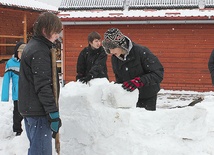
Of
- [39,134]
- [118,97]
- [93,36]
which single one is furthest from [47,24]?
[93,36]

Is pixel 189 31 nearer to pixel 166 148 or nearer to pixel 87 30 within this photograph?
→ pixel 87 30

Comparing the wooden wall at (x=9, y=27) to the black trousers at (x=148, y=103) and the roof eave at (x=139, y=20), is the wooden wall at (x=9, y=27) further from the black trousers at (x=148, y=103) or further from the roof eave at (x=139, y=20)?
the black trousers at (x=148, y=103)

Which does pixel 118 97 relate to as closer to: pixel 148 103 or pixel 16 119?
pixel 148 103

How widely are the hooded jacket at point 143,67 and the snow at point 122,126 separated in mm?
218

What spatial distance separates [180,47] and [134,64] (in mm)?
8427

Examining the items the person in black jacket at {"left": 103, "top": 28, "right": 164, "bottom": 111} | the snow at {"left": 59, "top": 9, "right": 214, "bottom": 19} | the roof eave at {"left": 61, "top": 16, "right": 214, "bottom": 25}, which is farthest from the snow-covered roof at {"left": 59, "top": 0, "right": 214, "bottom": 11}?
the person in black jacket at {"left": 103, "top": 28, "right": 164, "bottom": 111}

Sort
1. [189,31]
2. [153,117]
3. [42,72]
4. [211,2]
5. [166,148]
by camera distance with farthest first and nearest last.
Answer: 1. [211,2]
2. [189,31]
3. [153,117]
4. [166,148]
5. [42,72]

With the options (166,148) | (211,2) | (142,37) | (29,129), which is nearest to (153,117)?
(166,148)

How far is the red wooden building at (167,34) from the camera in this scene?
1130cm

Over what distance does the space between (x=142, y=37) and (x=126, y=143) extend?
8.68m

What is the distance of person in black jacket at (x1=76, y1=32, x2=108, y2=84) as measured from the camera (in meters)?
5.28

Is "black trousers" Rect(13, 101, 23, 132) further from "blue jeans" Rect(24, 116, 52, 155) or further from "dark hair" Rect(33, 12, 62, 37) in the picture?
"dark hair" Rect(33, 12, 62, 37)

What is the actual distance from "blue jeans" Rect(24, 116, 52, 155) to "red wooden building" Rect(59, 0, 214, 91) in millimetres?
8594

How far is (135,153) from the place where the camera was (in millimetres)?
3451
